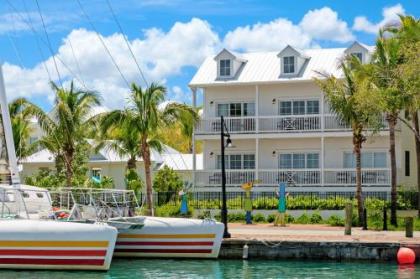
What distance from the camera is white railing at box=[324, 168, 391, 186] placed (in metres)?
43.1

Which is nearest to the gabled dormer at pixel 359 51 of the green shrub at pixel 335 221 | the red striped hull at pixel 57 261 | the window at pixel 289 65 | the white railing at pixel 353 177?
the window at pixel 289 65

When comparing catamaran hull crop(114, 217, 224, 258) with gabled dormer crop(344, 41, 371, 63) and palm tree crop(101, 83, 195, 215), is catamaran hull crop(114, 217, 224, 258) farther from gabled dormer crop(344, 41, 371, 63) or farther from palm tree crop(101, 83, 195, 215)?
gabled dormer crop(344, 41, 371, 63)

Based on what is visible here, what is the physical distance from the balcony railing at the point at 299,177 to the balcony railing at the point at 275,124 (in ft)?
7.24

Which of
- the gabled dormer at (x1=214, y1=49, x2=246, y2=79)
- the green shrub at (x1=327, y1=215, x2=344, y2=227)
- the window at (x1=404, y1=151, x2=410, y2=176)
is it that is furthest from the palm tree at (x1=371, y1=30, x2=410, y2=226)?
the gabled dormer at (x1=214, y1=49, x2=246, y2=79)

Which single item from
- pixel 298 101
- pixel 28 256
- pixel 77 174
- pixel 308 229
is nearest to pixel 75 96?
pixel 77 174

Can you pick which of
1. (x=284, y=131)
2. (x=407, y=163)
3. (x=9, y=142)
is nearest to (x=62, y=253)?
(x=9, y=142)

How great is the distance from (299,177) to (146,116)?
1020 centimetres

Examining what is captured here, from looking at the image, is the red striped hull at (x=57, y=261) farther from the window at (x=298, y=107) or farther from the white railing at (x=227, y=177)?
the window at (x=298, y=107)

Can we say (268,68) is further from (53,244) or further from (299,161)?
(53,244)

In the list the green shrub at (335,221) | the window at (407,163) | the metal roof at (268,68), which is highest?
the metal roof at (268,68)

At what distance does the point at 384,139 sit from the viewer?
147ft

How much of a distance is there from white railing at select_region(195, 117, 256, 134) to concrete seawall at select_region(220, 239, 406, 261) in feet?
55.6

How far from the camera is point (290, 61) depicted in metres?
46.7

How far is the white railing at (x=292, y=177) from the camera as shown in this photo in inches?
1762
